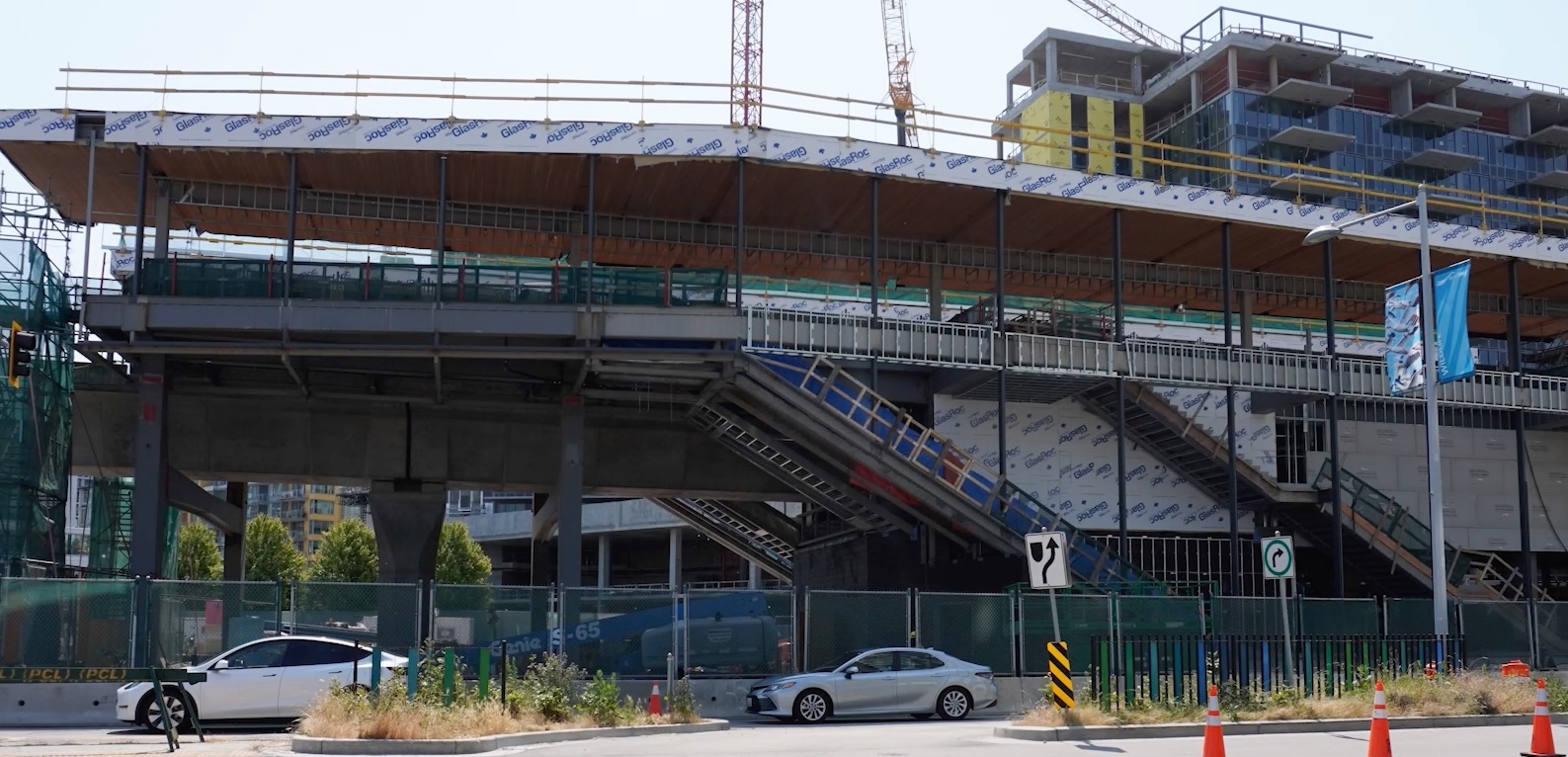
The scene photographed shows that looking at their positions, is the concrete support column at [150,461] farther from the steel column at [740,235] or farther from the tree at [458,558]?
the tree at [458,558]

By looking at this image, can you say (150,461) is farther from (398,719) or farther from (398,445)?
(398,719)

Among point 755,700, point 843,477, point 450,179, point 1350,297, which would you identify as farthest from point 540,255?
point 1350,297

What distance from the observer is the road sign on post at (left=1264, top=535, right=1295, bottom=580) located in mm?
23312

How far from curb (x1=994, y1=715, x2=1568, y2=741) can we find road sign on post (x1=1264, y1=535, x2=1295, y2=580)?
7.56ft

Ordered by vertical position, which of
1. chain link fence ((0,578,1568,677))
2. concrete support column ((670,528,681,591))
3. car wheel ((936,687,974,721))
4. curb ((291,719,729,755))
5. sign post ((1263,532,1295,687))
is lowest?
car wheel ((936,687,974,721))

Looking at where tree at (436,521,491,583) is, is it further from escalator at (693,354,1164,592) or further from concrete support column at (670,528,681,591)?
escalator at (693,354,1164,592)

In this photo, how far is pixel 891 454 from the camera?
32156 millimetres

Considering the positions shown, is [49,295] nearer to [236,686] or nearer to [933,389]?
[236,686]

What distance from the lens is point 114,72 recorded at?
32125mm

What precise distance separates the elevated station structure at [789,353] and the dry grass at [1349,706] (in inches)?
362

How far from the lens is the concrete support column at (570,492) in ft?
115

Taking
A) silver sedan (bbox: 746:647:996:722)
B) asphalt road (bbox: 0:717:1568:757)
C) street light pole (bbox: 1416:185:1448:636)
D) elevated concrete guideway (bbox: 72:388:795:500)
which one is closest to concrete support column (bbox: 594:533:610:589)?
elevated concrete guideway (bbox: 72:388:795:500)

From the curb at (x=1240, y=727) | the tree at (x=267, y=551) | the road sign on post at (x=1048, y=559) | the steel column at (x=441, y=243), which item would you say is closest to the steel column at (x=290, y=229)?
the steel column at (x=441, y=243)

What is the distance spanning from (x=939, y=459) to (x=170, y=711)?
16.5m
